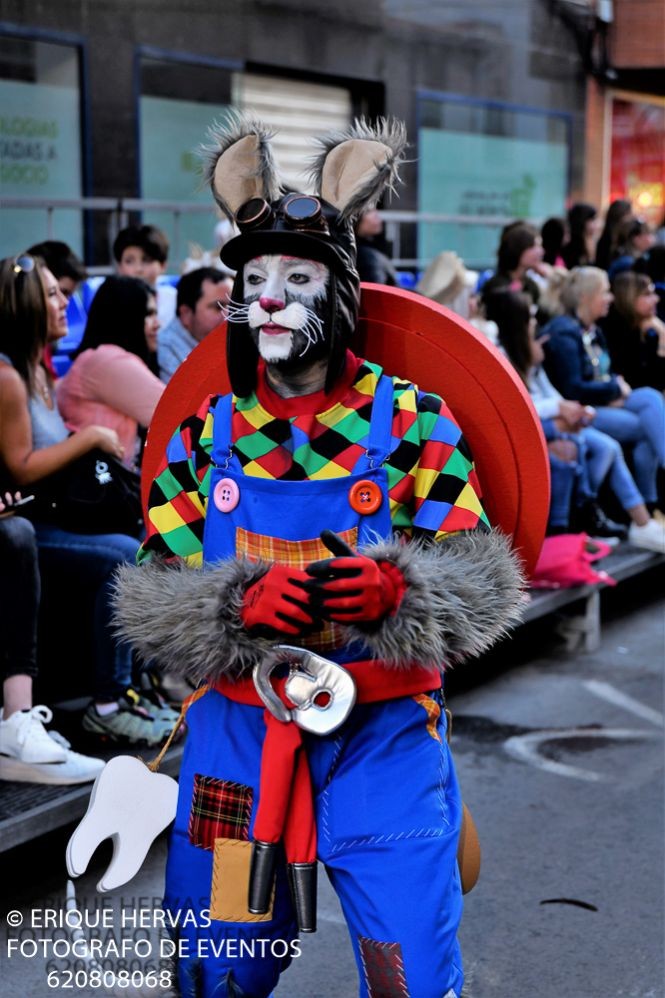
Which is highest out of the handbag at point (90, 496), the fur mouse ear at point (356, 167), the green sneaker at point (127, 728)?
the fur mouse ear at point (356, 167)

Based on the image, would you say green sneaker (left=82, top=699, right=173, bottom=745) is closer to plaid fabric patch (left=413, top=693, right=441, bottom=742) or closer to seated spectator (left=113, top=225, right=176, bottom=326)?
plaid fabric patch (left=413, top=693, right=441, bottom=742)

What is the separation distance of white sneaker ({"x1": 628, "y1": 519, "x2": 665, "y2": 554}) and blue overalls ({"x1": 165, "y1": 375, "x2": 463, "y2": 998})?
16.9 feet

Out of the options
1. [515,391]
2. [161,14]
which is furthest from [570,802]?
[161,14]

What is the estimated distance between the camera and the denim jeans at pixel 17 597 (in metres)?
4.17

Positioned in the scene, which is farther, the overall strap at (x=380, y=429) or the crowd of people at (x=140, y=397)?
the crowd of people at (x=140, y=397)

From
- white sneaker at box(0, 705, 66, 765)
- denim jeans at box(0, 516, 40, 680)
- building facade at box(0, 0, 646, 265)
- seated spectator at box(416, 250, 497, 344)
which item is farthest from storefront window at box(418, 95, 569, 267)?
white sneaker at box(0, 705, 66, 765)

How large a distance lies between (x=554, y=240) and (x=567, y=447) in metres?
3.55

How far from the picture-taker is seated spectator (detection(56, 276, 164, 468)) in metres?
4.90

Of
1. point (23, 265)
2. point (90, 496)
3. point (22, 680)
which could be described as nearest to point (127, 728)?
point (22, 680)

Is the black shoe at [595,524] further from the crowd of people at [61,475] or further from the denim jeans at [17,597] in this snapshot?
the denim jeans at [17,597]

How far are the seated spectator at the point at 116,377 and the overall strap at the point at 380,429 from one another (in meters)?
2.23

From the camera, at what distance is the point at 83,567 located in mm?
4570

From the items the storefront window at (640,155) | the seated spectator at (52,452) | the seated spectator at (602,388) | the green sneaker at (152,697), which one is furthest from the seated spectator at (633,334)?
the storefront window at (640,155)

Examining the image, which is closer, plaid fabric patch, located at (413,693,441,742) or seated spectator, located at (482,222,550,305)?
plaid fabric patch, located at (413,693,441,742)
